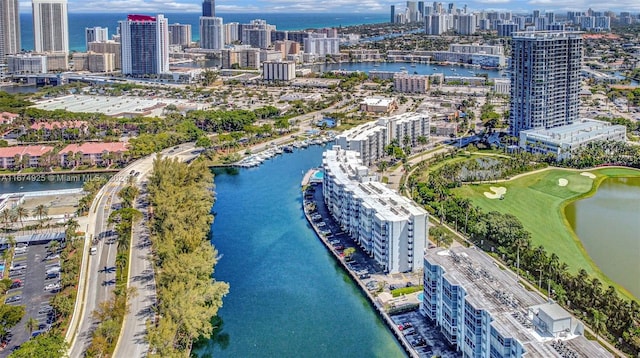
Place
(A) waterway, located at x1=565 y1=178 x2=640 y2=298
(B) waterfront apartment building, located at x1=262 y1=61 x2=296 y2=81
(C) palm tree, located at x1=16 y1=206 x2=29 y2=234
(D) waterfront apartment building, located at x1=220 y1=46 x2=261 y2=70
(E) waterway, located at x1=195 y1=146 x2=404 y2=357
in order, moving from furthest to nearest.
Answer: (D) waterfront apartment building, located at x1=220 y1=46 x2=261 y2=70
(B) waterfront apartment building, located at x1=262 y1=61 x2=296 y2=81
(C) palm tree, located at x1=16 y1=206 x2=29 y2=234
(A) waterway, located at x1=565 y1=178 x2=640 y2=298
(E) waterway, located at x1=195 y1=146 x2=404 y2=357

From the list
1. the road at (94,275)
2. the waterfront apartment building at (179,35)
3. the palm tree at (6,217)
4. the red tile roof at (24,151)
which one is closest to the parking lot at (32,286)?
the road at (94,275)

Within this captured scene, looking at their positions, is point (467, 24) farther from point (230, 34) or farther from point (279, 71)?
point (279, 71)

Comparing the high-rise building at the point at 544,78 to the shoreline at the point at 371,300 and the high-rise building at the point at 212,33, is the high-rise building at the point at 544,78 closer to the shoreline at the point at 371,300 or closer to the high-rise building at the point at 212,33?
the shoreline at the point at 371,300

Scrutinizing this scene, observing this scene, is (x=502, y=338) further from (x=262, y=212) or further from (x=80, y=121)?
(x=80, y=121)

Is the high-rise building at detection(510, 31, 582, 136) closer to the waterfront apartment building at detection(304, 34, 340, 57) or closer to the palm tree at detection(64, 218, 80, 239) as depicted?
the palm tree at detection(64, 218, 80, 239)

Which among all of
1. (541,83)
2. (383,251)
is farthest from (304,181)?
(541,83)

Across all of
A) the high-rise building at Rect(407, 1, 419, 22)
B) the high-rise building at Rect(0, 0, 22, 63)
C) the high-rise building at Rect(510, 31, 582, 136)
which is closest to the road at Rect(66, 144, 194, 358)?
the high-rise building at Rect(510, 31, 582, 136)
